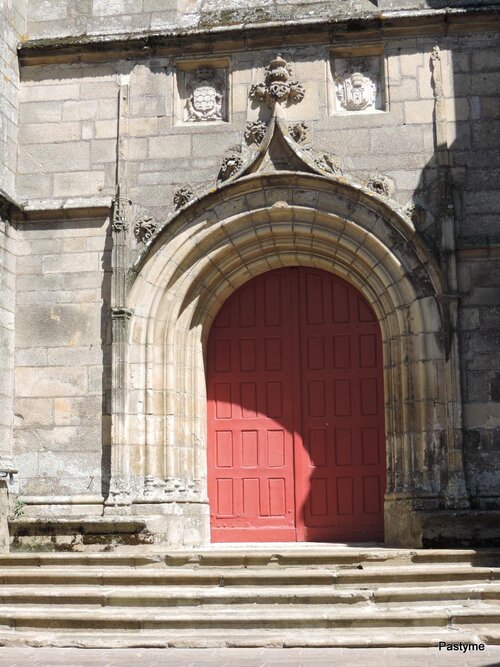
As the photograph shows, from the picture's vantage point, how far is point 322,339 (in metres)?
9.95

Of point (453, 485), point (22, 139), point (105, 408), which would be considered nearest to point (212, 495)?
point (105, 408)

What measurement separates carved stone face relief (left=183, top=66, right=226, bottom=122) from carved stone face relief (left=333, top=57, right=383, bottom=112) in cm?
114

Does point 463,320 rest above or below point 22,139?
below

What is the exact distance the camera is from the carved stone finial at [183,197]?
9656 millimetres

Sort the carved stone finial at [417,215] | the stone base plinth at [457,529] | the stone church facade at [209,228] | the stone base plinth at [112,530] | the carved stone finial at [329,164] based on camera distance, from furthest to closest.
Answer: the carved stone finial at [329,164] < the carved stone finial at [417,215] < the stone church facade at [209,228] < the stone base plinth at [112,530] < the stone base plinth at [457,529]

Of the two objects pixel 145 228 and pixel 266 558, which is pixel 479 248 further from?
pixel 266 558

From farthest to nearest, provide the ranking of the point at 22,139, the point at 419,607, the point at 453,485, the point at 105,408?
the point at 22,139
the point at 105,408
the point at 453,485
the point at 419,607

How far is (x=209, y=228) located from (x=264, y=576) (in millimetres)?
3426

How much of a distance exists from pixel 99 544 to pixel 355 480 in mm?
2498

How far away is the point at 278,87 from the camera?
9.71 m

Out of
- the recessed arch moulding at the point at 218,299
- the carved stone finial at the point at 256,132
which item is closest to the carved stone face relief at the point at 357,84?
the carved stone finial at the point at 256,132

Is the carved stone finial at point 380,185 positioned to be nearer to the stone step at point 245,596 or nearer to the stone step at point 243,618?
the stone step at point 245,596

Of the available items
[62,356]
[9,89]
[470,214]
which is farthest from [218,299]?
[9,89]

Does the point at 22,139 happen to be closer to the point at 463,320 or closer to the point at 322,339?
the point at 322,339
